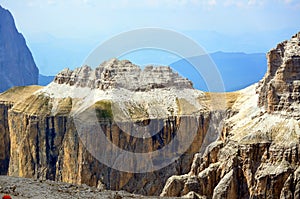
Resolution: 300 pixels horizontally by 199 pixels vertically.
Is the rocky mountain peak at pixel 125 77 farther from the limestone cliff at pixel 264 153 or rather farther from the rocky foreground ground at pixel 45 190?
the rocky foreground ground at pixel 45 190

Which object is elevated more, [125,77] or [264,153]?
[125,77]

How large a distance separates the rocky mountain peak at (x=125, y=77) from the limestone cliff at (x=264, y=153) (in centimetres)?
2946

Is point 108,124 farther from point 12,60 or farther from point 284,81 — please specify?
point 12,60

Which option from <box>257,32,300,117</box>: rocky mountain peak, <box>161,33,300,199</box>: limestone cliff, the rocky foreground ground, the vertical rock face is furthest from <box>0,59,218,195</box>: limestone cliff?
the vertical rock face

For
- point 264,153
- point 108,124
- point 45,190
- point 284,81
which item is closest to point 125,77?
point 108,124

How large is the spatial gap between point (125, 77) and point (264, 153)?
4134 cm

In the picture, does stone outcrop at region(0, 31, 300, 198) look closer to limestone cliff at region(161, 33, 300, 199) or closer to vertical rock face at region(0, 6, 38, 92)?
limestone cliff at region(161, 33, 300, 199)

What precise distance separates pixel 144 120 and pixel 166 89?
457 inches

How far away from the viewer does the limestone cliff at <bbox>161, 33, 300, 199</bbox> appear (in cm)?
5641

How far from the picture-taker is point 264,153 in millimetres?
58844

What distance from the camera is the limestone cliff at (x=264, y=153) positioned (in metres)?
56.4

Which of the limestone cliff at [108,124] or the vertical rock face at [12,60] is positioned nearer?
the limestone cliff at [108,124]

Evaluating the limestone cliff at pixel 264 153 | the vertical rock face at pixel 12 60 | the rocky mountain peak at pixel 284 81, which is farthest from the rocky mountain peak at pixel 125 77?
the vertical rock face at pixel 12 60

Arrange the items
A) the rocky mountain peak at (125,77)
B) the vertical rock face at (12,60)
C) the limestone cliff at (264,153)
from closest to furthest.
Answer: the limestone cliff at (264,153) < the rocky mountain peak at (125,77) < the vertical rock face at (12,60)
